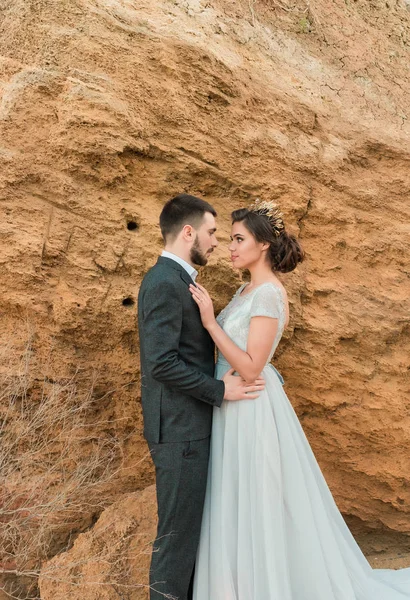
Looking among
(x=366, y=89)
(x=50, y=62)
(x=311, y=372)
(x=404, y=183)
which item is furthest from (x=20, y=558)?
(x=366, y=89)

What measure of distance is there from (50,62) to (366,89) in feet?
8.12

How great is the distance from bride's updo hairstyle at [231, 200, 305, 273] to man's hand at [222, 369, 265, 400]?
0.70m

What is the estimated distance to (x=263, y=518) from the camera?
9.36 ft

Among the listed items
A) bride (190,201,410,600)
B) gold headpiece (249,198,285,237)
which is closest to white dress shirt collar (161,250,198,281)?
bride (190,201,410,600)

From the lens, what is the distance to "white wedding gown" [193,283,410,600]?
2811 millimetres

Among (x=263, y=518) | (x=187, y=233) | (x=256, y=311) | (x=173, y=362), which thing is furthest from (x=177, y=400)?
(x=187, y=233)

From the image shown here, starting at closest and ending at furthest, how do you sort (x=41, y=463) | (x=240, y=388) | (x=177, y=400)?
(x=177, y=400) < (x=240, y=388) < (x=41, y=463)

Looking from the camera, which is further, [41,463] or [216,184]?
[216,184]

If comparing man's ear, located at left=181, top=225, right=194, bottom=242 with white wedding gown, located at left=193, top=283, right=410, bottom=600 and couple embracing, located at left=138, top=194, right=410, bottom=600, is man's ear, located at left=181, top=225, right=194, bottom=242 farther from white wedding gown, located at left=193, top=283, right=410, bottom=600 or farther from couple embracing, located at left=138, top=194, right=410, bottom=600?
white wedding gown, located at left=193, top=283, right=410, bottom=600

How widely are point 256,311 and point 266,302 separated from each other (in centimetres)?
7

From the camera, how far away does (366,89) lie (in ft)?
14.7

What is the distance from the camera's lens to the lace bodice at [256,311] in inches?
116

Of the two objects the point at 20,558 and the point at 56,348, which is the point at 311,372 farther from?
the point at 20,558

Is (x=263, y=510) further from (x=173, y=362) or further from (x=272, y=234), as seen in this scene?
(x=272, y=234)
